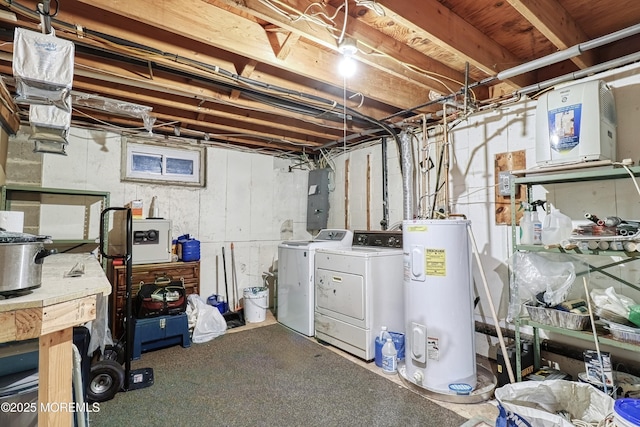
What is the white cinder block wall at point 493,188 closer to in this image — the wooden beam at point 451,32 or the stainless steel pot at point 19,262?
the wooden beam at point 451,32

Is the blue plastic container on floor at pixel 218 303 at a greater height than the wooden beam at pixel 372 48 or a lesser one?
lesser

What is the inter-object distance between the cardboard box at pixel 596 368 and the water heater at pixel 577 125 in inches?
50.1

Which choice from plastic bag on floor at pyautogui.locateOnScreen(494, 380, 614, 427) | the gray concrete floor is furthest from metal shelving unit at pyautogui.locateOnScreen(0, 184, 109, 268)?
plastic bag on floor at pyautogui.locateOnScreen(494, 380, 614, 427)

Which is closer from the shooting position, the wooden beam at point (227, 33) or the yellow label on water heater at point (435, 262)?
the wooden beam at point (227, 33)

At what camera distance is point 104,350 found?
8.88 feet

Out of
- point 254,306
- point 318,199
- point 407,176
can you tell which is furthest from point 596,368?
point 318,199

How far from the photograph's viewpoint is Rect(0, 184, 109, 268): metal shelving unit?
9.91 feet

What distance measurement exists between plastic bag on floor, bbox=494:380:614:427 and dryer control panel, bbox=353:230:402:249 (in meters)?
1.60

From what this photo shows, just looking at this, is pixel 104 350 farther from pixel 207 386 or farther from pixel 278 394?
pixel 278 394

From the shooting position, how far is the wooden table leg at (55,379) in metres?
1.02

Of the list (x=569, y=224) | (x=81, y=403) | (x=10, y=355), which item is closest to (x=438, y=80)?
(x=569, y=224)

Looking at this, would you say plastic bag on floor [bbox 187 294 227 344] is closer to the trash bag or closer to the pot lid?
the pot lid

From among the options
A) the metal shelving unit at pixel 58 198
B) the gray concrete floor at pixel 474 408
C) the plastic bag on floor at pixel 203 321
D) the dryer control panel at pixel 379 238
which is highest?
the metal shelving unit at pixel 58 198

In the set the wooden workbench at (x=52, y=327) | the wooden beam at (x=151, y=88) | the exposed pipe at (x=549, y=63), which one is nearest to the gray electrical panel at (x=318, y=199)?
the wooden beam at (x=151, y=88)
